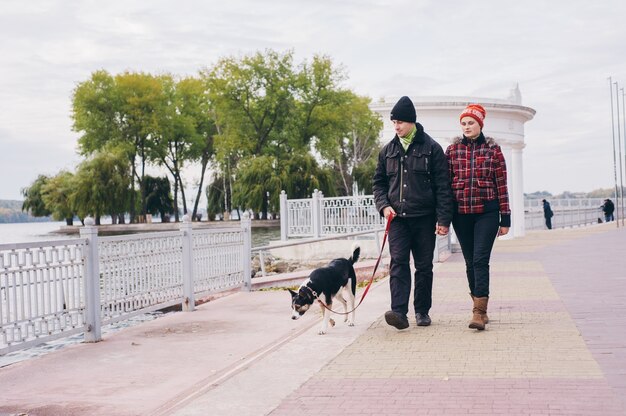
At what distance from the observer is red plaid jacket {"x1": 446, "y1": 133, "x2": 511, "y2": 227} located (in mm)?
7609

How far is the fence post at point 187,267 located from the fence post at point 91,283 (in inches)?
101

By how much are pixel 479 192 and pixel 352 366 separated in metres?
2.34

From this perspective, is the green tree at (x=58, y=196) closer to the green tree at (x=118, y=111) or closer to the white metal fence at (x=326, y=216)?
the green tree at (x=118, y=111)

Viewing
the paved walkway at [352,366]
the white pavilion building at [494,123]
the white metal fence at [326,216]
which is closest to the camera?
the paved walkway at [352,366]

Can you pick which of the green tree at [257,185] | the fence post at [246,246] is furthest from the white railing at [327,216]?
the green tree at [257,185]

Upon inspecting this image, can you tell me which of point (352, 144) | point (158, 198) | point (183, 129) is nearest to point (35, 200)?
point (158, 198)

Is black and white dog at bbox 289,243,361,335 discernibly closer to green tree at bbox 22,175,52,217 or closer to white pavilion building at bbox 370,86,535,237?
white pavilion building at bbox 370,86,535,237

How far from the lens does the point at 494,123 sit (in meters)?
28.6

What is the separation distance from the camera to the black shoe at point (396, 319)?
7.64 meters

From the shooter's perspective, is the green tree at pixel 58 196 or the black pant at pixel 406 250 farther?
the green tree at pixel 58 196

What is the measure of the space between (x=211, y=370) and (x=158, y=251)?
3947 millimetres

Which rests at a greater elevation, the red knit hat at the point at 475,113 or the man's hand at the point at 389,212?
the red knit hat at the point at 475,113

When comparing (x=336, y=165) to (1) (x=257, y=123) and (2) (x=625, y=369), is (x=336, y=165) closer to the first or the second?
(1) (x=257, y=123)

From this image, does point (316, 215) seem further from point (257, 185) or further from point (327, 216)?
point (257, 185)
